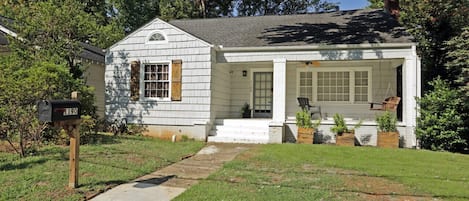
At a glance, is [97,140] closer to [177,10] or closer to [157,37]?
[157,37]

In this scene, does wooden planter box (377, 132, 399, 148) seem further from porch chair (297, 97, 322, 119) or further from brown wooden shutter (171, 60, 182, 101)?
brown wooden shutter (171, 60, 182, 101)

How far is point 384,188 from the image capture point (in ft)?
17.4

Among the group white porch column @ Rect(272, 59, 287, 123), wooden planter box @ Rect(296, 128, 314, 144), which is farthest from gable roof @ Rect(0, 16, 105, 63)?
wooden planter box @ Rect(296, 128, 314, 144)

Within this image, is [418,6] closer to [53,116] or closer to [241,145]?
[241,145]

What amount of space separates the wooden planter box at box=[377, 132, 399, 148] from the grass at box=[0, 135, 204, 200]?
16.9 ft

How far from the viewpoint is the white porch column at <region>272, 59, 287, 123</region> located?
1066cm

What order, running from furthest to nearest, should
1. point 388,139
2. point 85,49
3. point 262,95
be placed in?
point 85,49, point 262,95, point 388,139

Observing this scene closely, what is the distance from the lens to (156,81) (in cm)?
1148

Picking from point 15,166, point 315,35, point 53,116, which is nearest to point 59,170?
point 15,166

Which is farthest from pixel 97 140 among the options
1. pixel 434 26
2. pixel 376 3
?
pixel 376 3

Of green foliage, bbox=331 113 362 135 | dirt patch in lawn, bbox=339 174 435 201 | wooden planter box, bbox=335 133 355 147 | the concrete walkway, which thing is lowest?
the concrete walkway

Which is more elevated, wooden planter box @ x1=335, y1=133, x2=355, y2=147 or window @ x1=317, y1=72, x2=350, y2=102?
window @ x1=317, y1=72, x2=350, y2=102

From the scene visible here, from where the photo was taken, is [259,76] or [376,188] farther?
[259,76]

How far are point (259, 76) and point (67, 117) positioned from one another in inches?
359
